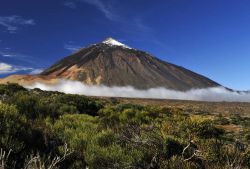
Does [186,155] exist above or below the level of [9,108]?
below

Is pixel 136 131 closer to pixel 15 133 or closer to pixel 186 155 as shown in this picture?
pixel 186 155

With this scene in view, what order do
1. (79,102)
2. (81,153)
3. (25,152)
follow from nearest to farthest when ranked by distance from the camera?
(25,152)
(81,153)
(79,102)

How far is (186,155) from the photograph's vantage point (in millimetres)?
10578

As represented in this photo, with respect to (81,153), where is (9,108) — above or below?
above

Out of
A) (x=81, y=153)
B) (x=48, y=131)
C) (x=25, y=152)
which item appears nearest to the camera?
(x=25, y=152)

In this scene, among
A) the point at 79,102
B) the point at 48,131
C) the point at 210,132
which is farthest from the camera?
the point at 79,102

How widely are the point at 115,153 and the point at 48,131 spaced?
2888mm

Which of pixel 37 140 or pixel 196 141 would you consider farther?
pixel 196 141

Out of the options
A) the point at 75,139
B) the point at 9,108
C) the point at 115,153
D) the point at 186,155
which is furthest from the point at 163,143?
the point at 9,108

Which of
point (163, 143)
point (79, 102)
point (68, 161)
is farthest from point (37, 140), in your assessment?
point (79, 102)

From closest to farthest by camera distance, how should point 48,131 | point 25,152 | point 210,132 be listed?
point 25,152 → point 48,131 → point 210,132

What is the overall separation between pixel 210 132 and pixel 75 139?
25.1 ft

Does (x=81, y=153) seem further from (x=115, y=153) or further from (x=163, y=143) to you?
(x=163, y=143)

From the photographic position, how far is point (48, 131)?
38.9 feet
